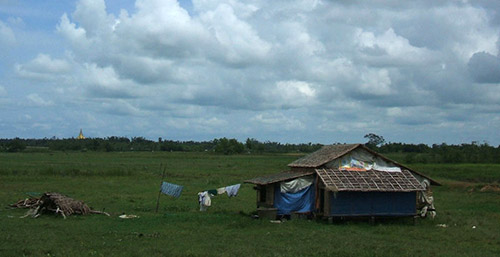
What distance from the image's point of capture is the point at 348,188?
72.0ft

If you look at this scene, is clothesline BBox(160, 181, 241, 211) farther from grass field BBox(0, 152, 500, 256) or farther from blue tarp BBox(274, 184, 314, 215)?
blue tarp BBox(274, 184, 314, 215)

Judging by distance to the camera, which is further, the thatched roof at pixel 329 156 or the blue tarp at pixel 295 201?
the thatched roof at pixel 329 156

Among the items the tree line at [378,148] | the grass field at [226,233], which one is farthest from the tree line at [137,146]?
the grass field at [226,233]

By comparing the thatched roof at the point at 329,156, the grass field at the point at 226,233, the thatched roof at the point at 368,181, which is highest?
the thatched roof at the point at 329,156

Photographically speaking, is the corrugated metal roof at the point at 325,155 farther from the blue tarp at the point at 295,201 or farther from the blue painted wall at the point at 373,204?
the blue painted wall at the point at 373,204

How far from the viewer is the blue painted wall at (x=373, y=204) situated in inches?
880

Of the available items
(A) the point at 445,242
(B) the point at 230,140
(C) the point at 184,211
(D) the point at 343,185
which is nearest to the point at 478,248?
(A) the point at 445,242

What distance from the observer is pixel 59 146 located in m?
154

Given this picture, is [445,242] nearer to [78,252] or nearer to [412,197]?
[412,197]

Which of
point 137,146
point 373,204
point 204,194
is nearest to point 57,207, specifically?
point 204,194

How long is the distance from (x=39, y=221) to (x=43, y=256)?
8137mm

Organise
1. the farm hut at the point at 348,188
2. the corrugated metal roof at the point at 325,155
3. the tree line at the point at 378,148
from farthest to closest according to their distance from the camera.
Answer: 1. the tree line at the point at 378,148
2. the corrugated metal roof at the point at 325,155
3. the farm hut at the point at 348,188

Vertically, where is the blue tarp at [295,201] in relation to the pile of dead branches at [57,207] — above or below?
above

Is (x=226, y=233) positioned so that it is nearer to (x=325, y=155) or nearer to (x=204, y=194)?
(x=204, y=194)
